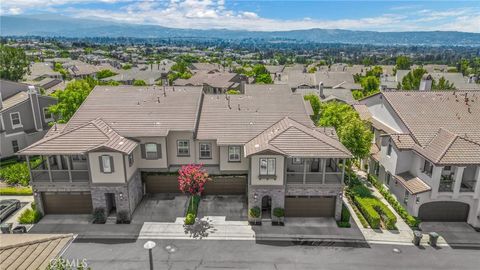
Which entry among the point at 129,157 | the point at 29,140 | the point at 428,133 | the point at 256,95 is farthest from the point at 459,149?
the point at 29,140

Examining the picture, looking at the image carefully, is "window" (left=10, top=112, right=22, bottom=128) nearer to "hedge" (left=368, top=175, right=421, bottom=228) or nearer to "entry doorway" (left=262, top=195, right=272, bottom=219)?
"entry doorway" (left=262, top=195, right=272, bottom=219)

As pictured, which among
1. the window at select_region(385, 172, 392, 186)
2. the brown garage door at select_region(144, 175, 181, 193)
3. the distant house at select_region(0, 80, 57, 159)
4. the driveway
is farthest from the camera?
the distant house at select_region(0, 80, 57, 159)

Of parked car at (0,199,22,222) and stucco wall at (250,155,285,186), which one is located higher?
stucco wall at (250,155,285,186)

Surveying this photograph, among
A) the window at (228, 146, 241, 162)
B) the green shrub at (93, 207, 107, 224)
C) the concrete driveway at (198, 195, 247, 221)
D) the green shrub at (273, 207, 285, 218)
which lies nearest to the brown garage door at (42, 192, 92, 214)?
the green shrub at (93, 207, 107, 224)

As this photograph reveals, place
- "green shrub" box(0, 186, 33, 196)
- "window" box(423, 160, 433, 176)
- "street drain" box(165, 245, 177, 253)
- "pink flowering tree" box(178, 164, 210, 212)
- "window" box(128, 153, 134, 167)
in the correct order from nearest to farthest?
"street drain" box(165, 245, 177, 253), "pink flowering tree" box(178, 164, 210, 212), "window" box(423, 160, 433, 176), "window" box(128, 153, 134, 167), "green shrub" box(0, 186, 33, 196)

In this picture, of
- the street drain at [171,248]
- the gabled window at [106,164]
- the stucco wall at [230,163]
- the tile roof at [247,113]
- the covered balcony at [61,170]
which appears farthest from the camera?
the tile roof at [247,113]

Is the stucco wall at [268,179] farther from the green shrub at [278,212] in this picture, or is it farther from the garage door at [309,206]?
the garage door at [309,206]

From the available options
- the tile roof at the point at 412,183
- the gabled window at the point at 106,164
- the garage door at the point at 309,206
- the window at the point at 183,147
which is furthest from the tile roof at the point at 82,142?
the tile roof at the point at 412,183
